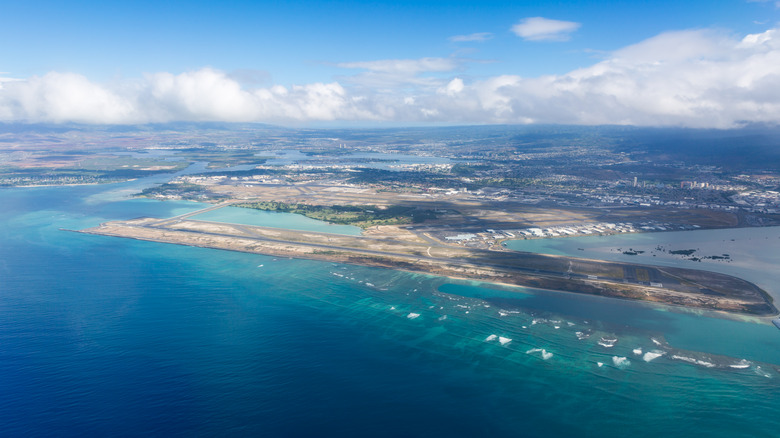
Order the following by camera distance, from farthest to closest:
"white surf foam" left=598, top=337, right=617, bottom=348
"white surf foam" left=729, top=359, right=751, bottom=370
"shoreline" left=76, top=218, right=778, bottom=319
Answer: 1. "shoreline" left=76, top=218, right=778, bottom=319
2. "white surf foam" left=598, top=337, right=617, bottom=348
3. "white surf foam" left=729, top=359, right=751, bottom=370

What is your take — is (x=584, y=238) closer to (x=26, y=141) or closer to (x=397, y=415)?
(x=397, y=415)

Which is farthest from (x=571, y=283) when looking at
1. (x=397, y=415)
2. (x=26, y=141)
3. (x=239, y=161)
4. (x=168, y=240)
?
(x=26, y=141)

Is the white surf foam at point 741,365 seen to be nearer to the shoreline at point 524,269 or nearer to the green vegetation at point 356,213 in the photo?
the shoreline at point 524,269

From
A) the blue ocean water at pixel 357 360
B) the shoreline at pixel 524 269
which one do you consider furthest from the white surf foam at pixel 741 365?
the shoreline at pixel 524 269

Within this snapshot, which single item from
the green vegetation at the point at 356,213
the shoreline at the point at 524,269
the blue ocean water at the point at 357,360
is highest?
the green vegetation at the point at 356,213

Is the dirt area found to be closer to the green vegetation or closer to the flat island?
the flat island

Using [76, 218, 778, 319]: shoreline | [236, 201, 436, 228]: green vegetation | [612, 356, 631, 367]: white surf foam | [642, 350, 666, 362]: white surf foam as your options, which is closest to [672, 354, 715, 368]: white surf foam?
[642, 350, 666, 362]: white surf foam
